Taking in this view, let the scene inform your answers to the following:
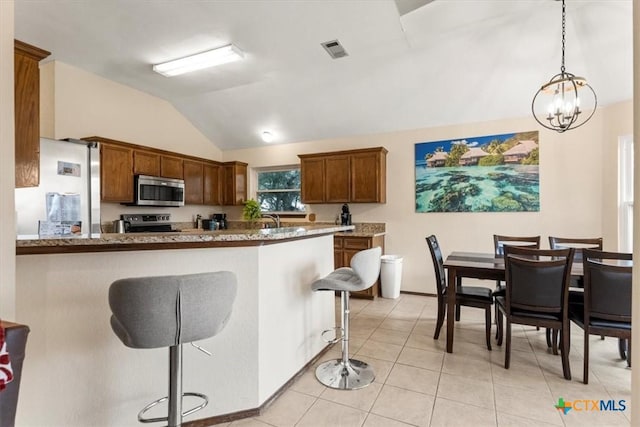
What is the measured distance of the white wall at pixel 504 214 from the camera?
3707 mm

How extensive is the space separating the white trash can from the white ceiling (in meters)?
2.13

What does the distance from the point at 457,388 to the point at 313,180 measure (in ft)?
11.9

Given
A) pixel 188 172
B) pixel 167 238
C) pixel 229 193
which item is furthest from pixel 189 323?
pixel 229 193

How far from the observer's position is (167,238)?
1.60 meters

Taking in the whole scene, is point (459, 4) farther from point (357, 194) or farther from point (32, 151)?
point (32, 151)

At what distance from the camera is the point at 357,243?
4.48m

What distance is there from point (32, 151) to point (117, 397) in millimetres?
1544

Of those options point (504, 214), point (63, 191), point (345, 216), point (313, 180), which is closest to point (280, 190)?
point (313, 180)

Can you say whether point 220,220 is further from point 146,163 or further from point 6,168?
point 6,168

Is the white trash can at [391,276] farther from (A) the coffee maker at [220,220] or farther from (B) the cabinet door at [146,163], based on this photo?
(B) the cabinet door at [146,163]

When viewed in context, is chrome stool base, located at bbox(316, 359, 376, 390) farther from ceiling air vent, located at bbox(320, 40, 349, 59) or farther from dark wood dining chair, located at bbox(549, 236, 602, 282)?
ceiling air vent, located at bbox(320, 40, 349, 59)

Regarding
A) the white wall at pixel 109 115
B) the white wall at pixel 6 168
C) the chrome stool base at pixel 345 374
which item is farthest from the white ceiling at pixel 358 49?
the chrome stool base at pixel 345 374

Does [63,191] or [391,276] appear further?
[391,276]

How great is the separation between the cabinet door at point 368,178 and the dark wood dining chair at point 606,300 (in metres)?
2.70
